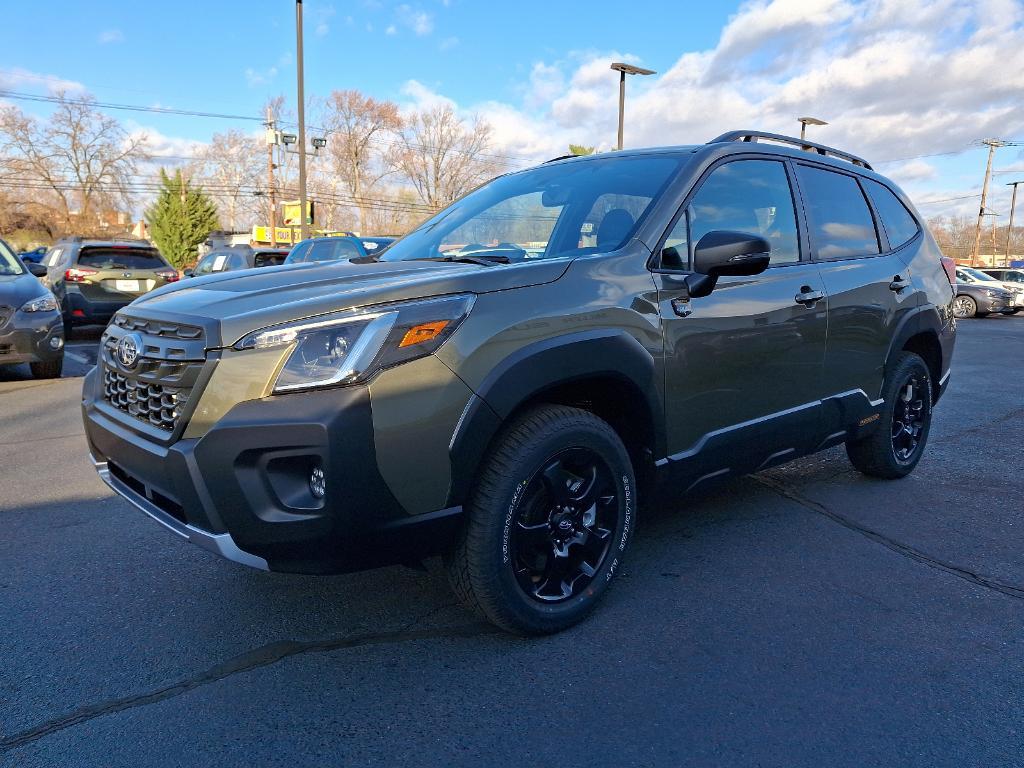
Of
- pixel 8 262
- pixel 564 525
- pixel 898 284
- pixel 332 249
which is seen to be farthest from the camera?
pixel 332 249

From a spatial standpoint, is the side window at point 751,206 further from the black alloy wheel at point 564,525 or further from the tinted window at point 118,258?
the tinted window at point 118,258

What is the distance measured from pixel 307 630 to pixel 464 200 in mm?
2341

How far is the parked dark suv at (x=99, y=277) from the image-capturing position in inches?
440

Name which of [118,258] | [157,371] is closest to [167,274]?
[118,258]

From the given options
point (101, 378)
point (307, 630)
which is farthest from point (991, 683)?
point (101, 378)

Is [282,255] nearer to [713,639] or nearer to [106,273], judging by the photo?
[106,273]

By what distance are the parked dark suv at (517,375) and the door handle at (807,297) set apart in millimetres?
17

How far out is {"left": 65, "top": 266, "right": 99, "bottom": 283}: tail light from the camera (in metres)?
11.2

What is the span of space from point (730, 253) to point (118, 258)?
1170 centimetres

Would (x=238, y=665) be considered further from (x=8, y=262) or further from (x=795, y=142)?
(x=8, y=262)

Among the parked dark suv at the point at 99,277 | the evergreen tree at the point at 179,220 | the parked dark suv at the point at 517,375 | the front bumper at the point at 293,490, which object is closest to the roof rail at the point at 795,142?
the parked dark suv at the point at 517,375

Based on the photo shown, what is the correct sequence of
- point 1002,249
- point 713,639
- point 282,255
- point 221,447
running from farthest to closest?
point 1002,249 < point 282,255 < point 713,639 < point 221,447

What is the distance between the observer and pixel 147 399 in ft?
7.93

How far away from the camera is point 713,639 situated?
263 centimetres
